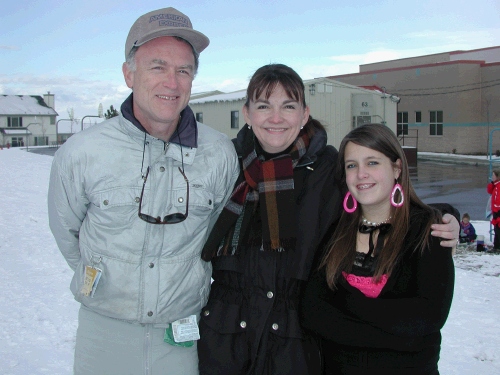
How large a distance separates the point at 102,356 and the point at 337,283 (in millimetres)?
1230

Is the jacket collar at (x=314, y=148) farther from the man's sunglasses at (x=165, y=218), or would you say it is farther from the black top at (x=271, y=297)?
the man's sunglasses at (x=165, y=218)

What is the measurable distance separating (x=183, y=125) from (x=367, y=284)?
124 centimetres

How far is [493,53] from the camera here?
44.6 metres

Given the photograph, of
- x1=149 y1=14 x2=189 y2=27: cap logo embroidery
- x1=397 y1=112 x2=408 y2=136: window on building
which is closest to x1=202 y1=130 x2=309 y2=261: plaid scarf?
x1=149 y1=14 x2=189 y2=27: cap logo embroidery

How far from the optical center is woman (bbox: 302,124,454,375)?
2.24 m

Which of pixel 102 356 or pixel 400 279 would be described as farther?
pixel 102 356

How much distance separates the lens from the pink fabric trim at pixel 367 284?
2.36 m

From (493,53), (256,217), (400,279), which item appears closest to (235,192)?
(256,217)

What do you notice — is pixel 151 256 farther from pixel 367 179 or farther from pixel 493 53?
pixel 493 53

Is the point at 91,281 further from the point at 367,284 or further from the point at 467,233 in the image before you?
the point at 467,233

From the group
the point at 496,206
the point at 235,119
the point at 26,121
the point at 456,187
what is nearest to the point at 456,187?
the point at 456,187

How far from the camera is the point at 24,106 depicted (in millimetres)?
71438

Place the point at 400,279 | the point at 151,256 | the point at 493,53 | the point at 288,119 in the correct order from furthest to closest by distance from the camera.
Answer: the point at 493,53
the point at 288,119
the point at 151,256
the point at 400,279

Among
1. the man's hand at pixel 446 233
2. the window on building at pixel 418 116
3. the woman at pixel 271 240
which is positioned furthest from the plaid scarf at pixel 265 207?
the window on building at pixel 418 116
